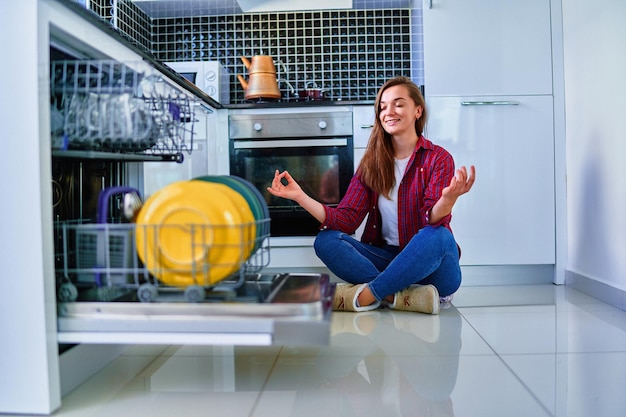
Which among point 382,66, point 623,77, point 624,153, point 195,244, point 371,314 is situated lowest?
point 371,314

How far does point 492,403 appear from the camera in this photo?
115cm

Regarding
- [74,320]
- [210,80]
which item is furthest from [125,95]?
[210,80]

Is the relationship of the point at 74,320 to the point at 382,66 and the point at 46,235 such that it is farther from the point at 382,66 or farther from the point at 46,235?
the point at 382,66

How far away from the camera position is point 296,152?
267 centimetres

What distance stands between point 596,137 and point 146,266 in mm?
1904

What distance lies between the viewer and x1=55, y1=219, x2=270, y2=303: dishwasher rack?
101 centimetres

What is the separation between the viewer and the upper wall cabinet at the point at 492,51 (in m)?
2.58

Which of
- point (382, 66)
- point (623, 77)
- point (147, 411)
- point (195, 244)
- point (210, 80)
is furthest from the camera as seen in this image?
point (382, 66)

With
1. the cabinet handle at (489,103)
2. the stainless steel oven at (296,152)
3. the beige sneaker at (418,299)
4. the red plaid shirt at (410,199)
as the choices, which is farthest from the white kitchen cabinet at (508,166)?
the beige sneaker at (418,299)

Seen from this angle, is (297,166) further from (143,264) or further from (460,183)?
(143,264)

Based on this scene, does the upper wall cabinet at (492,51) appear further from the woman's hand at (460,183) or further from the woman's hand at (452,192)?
the woman's hand at (460,183)

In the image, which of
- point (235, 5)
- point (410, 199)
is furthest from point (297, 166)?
point (235, 5)

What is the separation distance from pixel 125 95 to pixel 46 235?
0.29 m

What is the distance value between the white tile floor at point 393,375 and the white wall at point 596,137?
430 millimetres
